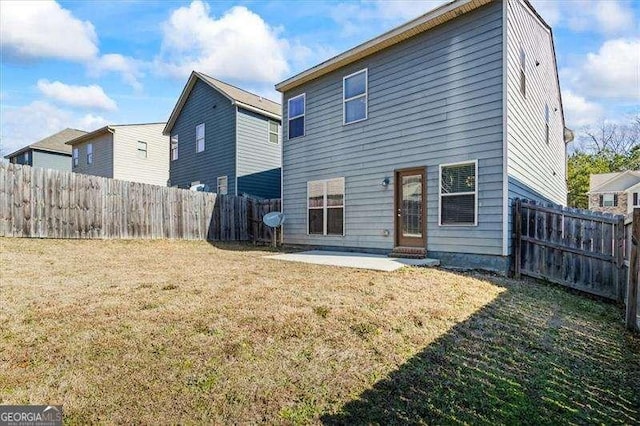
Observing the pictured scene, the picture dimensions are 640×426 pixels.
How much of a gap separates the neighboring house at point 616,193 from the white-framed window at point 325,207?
31.2m

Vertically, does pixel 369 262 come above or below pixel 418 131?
below

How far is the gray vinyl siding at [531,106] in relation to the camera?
7203 mm

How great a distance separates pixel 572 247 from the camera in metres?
6.24

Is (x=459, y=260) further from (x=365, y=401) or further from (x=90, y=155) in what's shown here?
(x=90, y=155)

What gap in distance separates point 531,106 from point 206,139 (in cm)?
1299

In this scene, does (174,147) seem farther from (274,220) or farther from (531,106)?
(531,106)

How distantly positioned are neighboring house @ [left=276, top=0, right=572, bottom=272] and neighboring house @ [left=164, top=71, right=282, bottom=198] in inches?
168

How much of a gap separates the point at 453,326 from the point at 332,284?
1970 mm

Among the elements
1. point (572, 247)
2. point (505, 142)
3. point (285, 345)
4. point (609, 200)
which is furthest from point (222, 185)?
point (609, 200)

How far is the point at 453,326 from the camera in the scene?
12.3 ft

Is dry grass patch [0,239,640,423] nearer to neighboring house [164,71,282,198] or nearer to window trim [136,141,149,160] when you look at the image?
neighboring house [164,71,282,198]

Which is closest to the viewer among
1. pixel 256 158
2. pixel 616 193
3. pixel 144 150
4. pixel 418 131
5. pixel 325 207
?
pixel 418 131

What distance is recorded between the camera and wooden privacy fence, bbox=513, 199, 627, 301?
569 centimetres

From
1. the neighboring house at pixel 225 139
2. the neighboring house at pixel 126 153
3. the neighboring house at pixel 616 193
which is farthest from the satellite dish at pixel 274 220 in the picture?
the neighboring house at pixel 616 193
